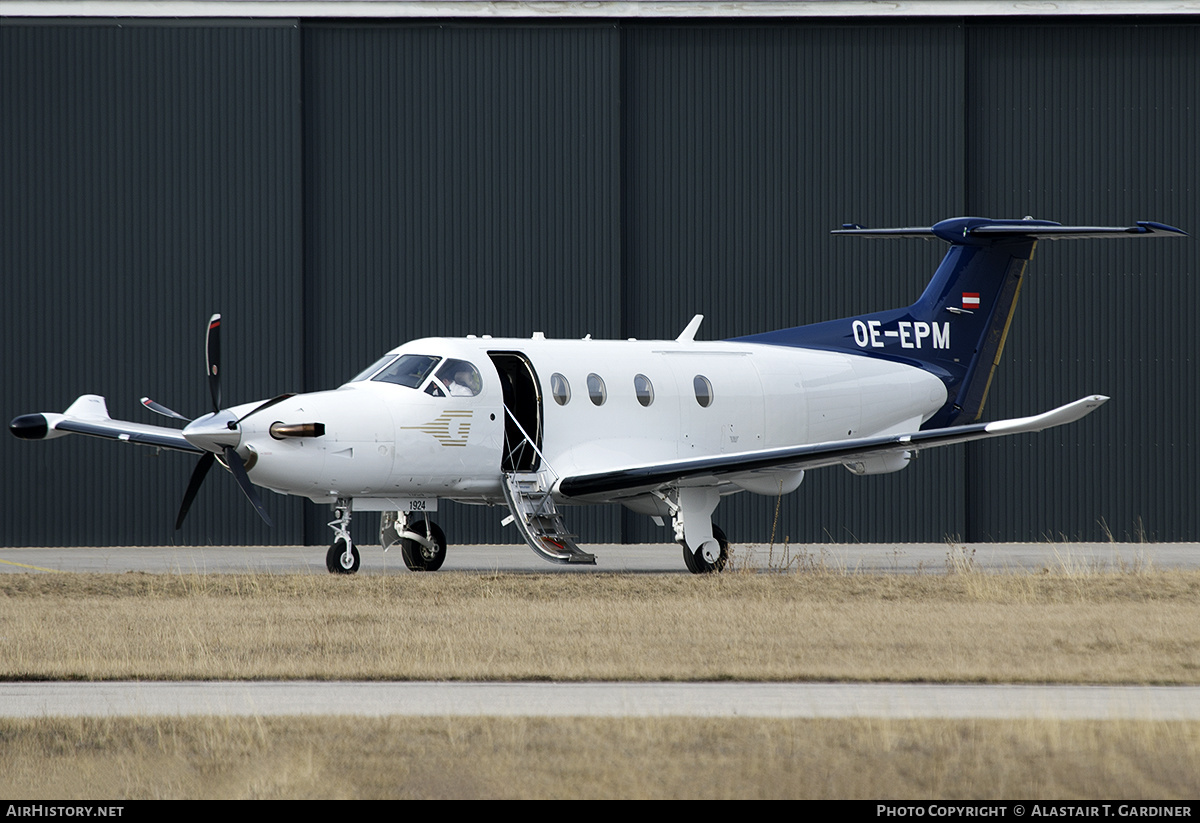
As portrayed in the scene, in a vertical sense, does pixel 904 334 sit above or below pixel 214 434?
above

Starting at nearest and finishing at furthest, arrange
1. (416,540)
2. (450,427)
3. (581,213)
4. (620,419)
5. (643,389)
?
(450,427) < (416,540) < (620,419) < (643,389) < (581,213)

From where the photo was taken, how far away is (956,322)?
2397cm

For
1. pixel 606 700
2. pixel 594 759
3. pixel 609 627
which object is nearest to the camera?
pixel 594 759

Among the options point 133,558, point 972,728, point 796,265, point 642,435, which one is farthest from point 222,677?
point 796,265

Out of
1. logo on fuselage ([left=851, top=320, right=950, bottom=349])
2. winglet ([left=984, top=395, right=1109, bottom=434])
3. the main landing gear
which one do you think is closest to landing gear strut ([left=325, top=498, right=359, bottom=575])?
the main landing gear

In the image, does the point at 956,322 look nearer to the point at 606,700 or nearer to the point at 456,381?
the point at 456,381

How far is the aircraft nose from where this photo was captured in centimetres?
1783

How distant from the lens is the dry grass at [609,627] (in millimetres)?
10836

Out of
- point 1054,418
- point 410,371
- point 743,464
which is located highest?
point 410,371

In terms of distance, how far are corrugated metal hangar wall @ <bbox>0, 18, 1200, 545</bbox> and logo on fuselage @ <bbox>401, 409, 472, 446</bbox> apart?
9.16 meters

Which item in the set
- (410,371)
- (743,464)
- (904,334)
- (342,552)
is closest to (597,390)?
(743,464)

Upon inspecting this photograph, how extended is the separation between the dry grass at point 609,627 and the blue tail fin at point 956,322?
5.68 meters

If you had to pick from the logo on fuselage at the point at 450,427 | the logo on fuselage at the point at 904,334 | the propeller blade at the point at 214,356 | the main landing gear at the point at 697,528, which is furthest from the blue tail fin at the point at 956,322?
the propeller blade at the point at 214,356

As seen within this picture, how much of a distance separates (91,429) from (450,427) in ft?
17.5
